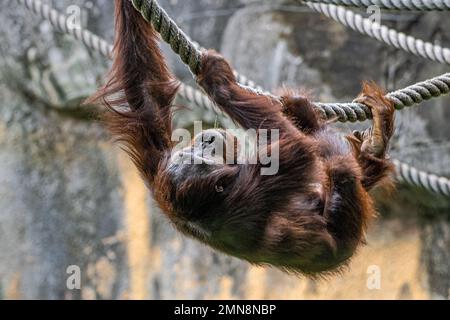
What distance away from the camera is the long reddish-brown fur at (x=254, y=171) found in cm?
257

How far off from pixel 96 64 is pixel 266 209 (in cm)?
274

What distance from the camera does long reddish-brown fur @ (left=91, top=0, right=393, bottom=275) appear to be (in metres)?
2.57

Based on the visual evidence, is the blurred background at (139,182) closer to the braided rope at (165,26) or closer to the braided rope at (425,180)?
the braided rope at (425,180)

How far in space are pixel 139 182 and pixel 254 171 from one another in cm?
253

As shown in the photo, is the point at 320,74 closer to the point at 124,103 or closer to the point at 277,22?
the point at 277,22

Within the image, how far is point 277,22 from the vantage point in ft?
16.6

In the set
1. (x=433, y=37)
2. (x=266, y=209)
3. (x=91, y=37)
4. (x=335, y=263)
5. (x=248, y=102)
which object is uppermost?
(x=433, y=37)

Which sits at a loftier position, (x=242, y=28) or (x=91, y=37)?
(x=242, y=28)

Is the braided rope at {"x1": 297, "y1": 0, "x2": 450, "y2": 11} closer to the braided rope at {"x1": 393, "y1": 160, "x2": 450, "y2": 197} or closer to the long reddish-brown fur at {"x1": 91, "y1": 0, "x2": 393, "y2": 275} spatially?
the long reddish-brown fur at {"x1": 91, "y1": 0, "x2": 393, "y2": 275}

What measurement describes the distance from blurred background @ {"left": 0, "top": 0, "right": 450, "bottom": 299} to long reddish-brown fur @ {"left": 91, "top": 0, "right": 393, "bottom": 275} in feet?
6.96

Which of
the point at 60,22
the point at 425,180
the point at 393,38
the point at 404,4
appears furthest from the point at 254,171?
the point at 60,22

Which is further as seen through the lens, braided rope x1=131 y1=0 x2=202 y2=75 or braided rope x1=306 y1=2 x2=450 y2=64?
braided rope x1=306 y1=2 x2=450 y2=64

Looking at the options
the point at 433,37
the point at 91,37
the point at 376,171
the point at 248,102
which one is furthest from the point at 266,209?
the point at 433,37

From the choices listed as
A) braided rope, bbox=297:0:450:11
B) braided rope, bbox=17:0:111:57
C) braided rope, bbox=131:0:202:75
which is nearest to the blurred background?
braided rope, bbox=17:0:111:57
